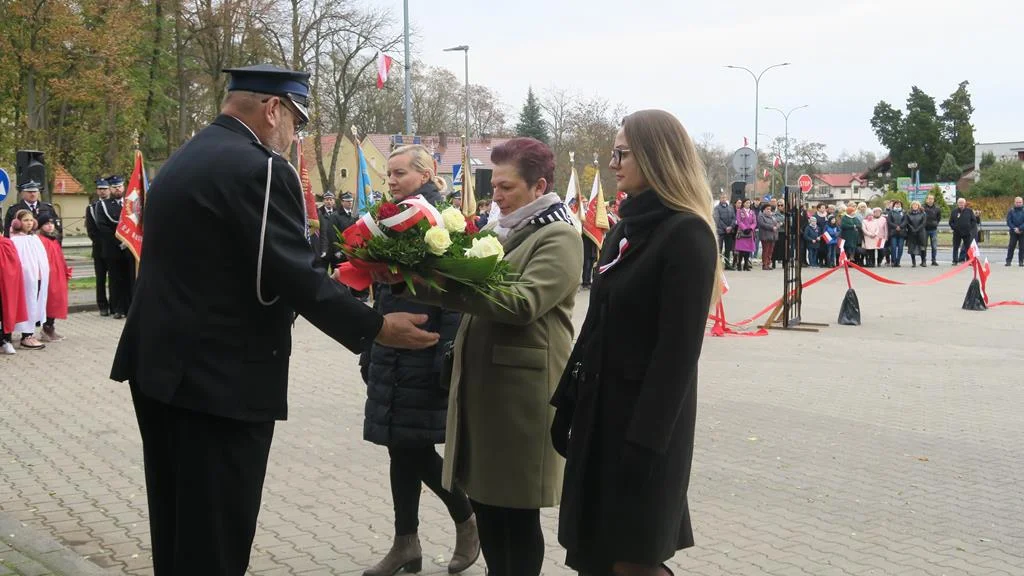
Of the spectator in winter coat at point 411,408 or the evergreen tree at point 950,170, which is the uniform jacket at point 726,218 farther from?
the evergreen tree at point 950,170

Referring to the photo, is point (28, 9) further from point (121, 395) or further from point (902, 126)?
point (902, 126)

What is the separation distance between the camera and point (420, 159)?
506 cm

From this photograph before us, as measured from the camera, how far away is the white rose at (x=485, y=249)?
12.2 feet

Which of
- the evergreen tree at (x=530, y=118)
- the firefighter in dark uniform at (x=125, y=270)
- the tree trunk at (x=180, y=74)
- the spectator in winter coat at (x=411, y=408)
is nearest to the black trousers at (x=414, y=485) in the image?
the spectator in winter coat at (x=411, y=408)

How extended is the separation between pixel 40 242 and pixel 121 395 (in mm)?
5104

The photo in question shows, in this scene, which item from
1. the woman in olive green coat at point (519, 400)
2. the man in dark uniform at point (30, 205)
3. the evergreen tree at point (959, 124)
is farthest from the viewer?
the evergreen tree at point (959, 124)

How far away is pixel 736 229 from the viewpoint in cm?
3006

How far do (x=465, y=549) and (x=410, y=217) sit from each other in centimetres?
214

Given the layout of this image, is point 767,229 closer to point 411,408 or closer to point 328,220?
point 328,220

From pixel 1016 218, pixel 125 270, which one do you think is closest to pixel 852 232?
pixel 1016 218

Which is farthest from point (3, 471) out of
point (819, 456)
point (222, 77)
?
point (222, 77)

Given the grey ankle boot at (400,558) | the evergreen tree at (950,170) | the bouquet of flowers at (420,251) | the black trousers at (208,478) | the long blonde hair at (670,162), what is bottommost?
the grey ankle boot at (400,558)

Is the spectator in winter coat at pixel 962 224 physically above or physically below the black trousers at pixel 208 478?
above

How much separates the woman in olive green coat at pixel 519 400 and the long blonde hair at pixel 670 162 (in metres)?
0.66
